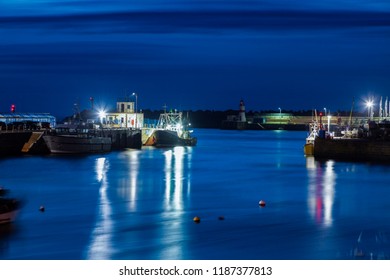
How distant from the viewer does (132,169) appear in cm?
4181

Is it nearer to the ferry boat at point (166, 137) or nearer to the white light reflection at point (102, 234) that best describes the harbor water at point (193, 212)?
the white light reflection at point (102, 234)

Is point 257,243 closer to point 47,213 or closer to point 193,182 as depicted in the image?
point 47,213

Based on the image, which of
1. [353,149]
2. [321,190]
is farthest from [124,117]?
[321,190]

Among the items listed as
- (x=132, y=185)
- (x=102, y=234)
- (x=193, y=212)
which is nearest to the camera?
(x=102, y=234)

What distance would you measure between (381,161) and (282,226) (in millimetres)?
25724

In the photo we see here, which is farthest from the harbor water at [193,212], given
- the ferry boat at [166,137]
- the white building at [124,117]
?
the white building at [124,117]

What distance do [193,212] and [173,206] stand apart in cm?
173

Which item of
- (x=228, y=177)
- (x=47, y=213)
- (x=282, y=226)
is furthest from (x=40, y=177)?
(x=282, y=226)

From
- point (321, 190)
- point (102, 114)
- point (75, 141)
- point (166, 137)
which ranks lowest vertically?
point (321, 190)

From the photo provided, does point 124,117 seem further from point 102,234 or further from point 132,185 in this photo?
point 102,234

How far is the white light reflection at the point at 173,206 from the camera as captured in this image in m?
19.2

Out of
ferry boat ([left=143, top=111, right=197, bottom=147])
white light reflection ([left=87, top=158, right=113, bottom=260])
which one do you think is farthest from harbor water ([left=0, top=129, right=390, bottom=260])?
ferry boat ([left=143, top=111, right=197, bottom=147])

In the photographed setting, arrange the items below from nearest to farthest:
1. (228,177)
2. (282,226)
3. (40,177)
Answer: (282,226) < (40,177) < (228,177)

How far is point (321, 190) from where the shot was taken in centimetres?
3300
